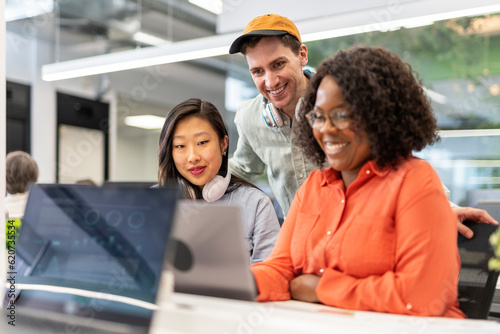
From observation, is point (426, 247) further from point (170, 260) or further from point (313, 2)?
point (313, 2)

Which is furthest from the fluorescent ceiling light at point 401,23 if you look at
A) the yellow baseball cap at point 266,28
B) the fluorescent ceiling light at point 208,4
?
the fluorescent ceiling light at point 208,4

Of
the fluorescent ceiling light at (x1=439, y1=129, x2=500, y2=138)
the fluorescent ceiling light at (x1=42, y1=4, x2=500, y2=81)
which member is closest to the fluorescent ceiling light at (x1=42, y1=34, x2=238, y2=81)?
the fluorescent ceiling light at (x1=42, y1=4, x2=500, y2=81)

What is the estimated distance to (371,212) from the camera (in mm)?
1191

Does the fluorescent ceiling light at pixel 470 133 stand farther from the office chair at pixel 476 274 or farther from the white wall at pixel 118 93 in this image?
the office chair at pixel 476 274

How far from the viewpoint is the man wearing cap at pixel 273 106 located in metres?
2.04

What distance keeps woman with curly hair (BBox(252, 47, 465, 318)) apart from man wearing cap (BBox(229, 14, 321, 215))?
0.58 metres

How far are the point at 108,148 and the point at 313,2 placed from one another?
490 cm

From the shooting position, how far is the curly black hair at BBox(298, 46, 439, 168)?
1202 millimetres

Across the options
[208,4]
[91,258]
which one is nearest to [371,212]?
[91,258]

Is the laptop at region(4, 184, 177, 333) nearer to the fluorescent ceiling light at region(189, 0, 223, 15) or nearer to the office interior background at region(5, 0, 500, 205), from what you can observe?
the office interior background at region(5, 0, 500, 205)

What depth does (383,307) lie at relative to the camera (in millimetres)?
1062

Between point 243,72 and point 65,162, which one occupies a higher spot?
point 243,72

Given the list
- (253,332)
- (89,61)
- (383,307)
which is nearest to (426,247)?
(383,307)

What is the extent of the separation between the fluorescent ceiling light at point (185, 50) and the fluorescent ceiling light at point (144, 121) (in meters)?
2.82
